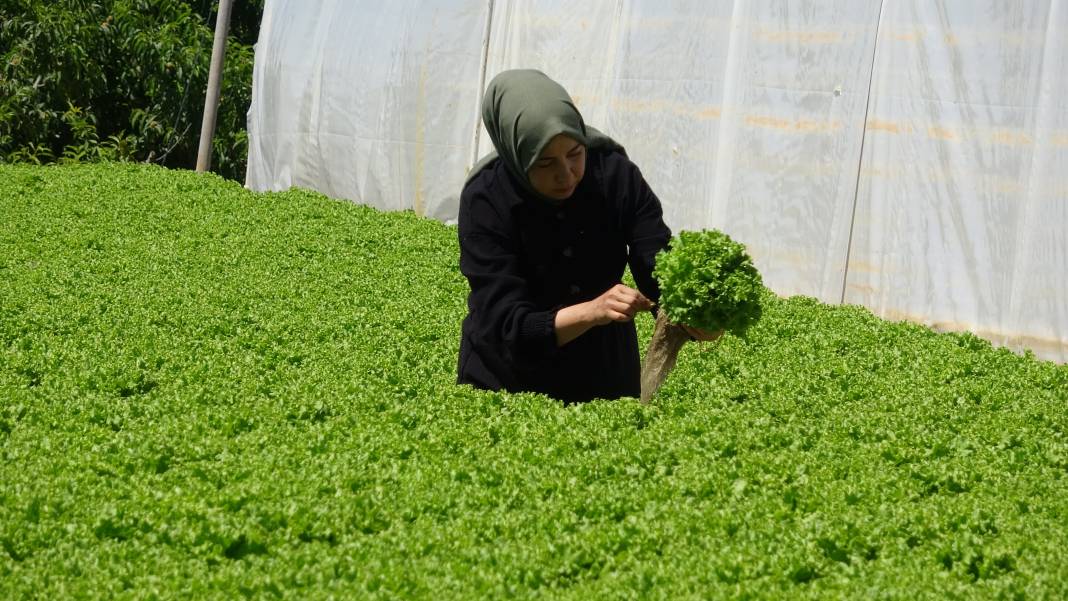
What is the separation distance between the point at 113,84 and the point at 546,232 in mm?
22227

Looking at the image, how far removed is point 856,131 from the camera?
11703 millimetres

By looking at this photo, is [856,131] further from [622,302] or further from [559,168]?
[622,302]

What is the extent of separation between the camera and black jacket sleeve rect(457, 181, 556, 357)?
5418mm

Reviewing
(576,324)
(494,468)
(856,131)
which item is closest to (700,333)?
(576,324)

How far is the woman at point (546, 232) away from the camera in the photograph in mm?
5301

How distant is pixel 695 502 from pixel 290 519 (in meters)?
1.65

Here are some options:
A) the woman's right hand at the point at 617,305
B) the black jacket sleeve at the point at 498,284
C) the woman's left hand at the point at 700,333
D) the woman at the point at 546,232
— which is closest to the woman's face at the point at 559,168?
the woman at the point at 546,232

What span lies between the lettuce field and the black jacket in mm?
548

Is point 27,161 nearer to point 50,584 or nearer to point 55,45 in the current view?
point 55,45

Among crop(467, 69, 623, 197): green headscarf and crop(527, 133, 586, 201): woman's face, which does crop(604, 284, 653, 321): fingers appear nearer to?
crop(527, 133, 586, 201): woman's face

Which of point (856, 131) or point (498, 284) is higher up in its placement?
point (856, 131)

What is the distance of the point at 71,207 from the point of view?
1641 cm

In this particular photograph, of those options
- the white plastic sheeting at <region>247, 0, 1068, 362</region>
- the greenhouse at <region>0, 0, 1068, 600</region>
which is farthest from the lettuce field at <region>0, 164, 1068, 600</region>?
the white plastic sheeting at <region>247, 0, 1068, 362</region>

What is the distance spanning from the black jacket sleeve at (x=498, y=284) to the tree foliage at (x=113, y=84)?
19.6 m
